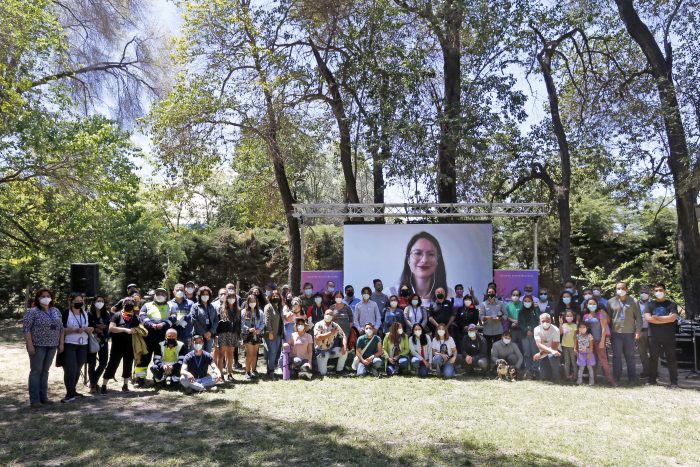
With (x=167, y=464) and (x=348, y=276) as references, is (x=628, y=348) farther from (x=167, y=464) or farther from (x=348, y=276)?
(x=167, y=464)

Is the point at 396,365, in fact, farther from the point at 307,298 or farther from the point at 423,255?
the point at 423,255

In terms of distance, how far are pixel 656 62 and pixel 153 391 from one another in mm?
13346

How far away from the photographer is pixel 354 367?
10.8m

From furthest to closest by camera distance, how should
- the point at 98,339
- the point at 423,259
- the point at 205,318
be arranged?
the point at 423,259 → the point at 205,318 → the point at 98,339

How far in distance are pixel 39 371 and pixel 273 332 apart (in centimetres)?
381

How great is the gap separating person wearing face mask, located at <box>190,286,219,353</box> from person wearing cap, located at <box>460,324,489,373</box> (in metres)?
4.45

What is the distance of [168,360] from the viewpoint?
9453 mm

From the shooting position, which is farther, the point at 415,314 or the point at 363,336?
the point at 415,314

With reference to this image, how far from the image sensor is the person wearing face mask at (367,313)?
1156 centimetres

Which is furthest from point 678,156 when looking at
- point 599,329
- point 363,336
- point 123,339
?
point 123,339

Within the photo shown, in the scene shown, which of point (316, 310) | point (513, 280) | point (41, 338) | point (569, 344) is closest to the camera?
point (41, 338)

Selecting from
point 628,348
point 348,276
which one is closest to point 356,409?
point 628,348

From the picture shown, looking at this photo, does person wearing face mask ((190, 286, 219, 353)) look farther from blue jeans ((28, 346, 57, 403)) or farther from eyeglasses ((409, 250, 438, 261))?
eyeglasses ((409, 250, 438, 261))

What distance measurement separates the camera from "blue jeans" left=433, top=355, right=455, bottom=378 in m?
10.5
